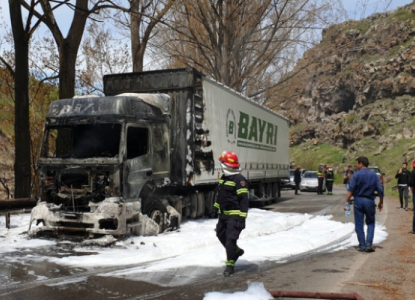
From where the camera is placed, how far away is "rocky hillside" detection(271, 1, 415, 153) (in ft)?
170

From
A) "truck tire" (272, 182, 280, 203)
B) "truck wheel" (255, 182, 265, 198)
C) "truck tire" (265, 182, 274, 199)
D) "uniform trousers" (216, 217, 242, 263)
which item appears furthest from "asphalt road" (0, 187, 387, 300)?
"truck tire" (272, 182, 280, 203)

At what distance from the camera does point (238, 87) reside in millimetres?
26766

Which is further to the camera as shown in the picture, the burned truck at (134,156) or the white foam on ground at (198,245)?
the burned truck at (134,156)

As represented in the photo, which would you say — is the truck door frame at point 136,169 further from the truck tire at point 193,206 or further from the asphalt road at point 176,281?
the truck tire at point 193,206

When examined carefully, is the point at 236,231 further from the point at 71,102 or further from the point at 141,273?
the point at 71,102

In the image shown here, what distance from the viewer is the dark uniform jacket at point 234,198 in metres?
7.20

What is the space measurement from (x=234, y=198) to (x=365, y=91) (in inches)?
2138

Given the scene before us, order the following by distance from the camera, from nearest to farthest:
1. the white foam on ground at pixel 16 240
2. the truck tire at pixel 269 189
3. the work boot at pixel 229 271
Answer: the work boot at pixel 229 271, the white foam on ground at pixel 16 240, the truck tire at pixel 269 189

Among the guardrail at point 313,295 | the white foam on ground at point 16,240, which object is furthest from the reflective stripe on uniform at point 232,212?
the white foam on ground at point 16,240

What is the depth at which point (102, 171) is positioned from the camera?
1005 centimetres

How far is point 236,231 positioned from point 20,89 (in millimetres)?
11093

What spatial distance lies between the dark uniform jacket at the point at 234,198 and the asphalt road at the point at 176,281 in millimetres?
912

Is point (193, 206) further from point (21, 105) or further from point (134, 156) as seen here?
point (21, 105)

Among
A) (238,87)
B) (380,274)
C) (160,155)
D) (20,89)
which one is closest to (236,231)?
(380,274)
